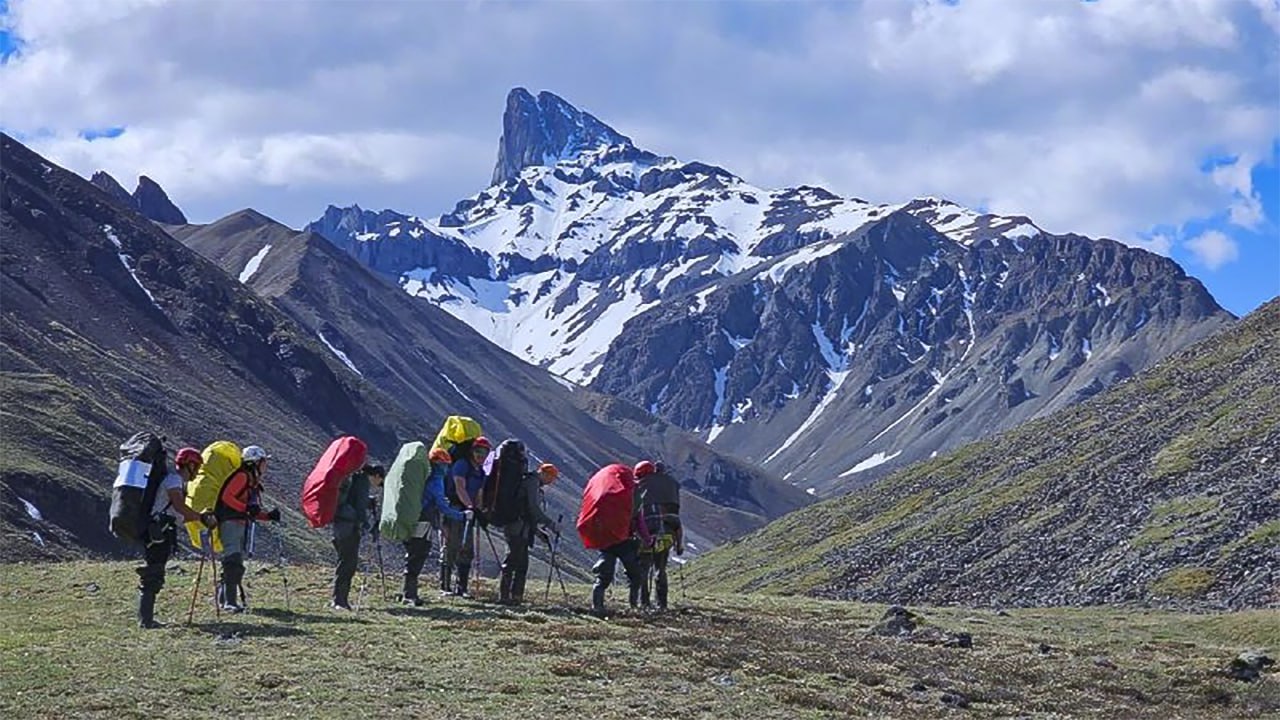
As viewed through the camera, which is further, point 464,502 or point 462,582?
point 462,582

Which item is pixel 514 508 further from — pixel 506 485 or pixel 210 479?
pixel 210 479

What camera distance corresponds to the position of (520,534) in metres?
32.1

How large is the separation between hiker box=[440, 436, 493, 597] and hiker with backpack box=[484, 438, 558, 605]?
27 centimetres

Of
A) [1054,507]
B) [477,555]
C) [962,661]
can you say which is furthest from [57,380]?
[962,661]

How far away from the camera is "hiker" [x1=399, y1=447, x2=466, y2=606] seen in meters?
30.5

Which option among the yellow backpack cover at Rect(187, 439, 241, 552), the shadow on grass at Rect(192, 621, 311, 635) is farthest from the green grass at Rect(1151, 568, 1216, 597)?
the shadow on grass at Rect(192, 621, 311, 635)

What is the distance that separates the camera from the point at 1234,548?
70.0 metres

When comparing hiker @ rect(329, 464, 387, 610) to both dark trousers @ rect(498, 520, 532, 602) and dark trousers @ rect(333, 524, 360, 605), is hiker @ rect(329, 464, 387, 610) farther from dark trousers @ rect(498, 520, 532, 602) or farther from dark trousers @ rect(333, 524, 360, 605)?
dark trousers @ rect(498, 520, 532, 602)

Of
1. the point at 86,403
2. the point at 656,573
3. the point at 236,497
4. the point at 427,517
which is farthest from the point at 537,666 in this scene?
the point at 86,403

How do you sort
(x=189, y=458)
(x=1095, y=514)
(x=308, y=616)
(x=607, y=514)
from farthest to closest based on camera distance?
(x=1095, y=514) < (x=607, y=514) < (x=189, y=458) < (x=308, y=616)

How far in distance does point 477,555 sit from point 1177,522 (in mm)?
54133

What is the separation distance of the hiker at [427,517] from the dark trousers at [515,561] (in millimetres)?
1092

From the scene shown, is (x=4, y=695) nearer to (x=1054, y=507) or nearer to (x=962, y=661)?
(x=962, y=661)

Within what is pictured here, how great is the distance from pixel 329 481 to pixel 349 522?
0.91m
